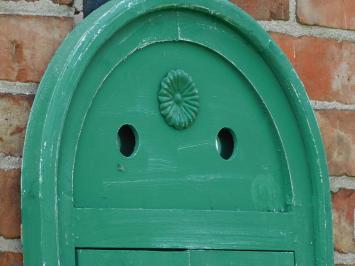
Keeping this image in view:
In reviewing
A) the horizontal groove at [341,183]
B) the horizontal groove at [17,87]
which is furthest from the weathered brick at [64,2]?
the horizontal groove at [341,183]

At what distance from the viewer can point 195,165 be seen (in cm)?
152

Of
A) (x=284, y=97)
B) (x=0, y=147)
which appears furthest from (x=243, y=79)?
(x=0, y=147)

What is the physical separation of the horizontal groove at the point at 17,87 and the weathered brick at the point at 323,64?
0.40m

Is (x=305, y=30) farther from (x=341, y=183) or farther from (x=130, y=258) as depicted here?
(x=130, y=258)

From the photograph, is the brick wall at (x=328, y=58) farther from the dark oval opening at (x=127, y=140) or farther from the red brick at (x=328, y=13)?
the dark oval opening at (x=127, y=140)

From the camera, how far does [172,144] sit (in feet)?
4.92

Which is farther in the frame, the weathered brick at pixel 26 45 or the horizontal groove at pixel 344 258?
the horizontal groove at pixel 344 258

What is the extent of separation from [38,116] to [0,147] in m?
0.07

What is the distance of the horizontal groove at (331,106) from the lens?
169cm

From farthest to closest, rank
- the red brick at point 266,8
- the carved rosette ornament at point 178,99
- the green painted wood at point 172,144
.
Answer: the red brick at point 266,8 < the carved rosette ornament at point 178,99 < the green painted wood at point 172,144

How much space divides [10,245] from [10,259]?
0.02 meters

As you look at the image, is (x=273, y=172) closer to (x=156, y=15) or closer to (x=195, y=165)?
(x=195, y=165)

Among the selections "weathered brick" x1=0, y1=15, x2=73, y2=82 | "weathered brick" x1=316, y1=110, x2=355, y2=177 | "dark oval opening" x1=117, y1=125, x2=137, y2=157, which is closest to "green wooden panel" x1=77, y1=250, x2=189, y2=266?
"dark oval opening" x1=117, y1=125, x2=137, y2=157

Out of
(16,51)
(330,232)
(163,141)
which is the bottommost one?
(330,232)
